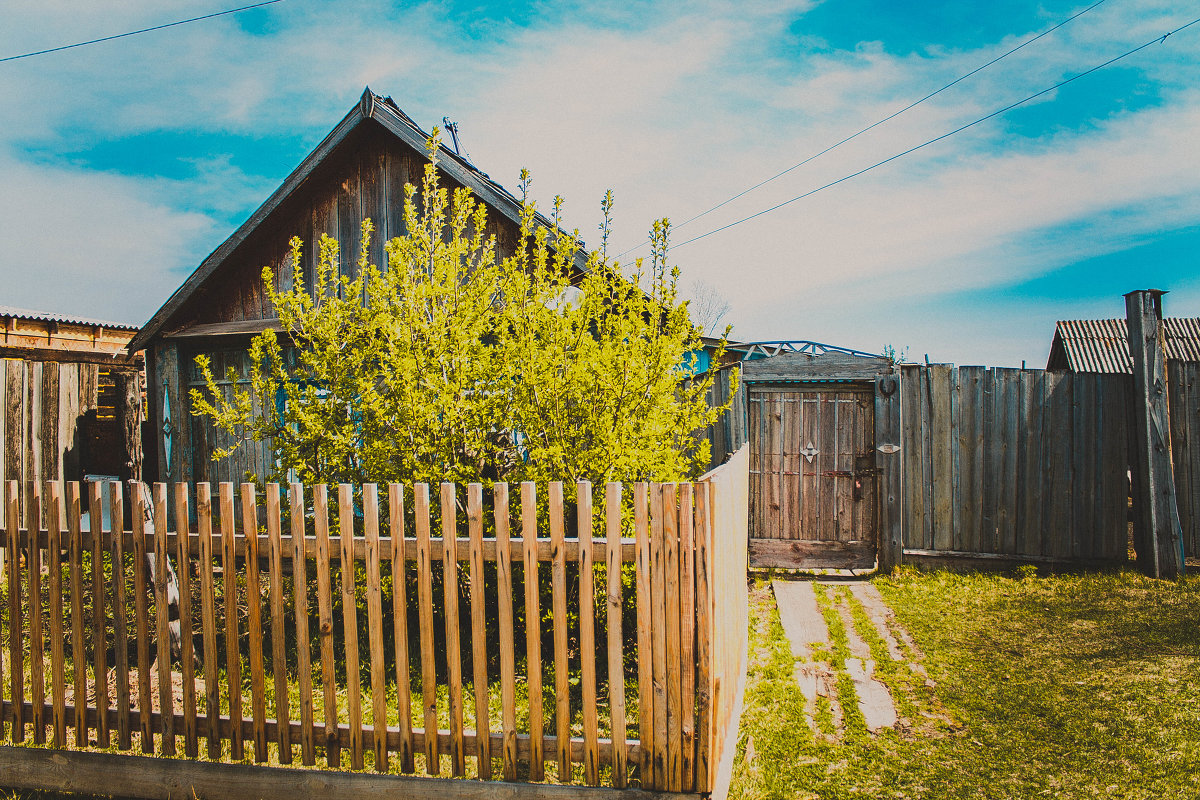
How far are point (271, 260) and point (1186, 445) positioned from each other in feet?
32.5

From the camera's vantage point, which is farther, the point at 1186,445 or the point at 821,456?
the point at 821,456

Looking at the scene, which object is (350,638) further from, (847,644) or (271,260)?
(271,260)

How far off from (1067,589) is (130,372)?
899 cm

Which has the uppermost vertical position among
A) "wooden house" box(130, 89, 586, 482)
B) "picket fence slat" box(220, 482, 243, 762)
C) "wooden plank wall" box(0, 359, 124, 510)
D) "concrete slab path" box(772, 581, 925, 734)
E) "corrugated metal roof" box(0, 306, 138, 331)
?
"corrugated metal roof" box(0, 306, 138, 331)

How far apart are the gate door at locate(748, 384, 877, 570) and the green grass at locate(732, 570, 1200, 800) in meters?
1.42

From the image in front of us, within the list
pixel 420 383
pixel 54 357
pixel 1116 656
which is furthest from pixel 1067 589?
pixel 54 357

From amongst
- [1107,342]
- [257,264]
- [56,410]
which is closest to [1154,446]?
[257,264]

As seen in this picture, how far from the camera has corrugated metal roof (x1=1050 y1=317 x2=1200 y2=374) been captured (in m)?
19.5

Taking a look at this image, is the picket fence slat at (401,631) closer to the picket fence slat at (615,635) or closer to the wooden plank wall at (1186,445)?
the picket fence slat at (615,635)

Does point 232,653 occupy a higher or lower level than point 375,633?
lower

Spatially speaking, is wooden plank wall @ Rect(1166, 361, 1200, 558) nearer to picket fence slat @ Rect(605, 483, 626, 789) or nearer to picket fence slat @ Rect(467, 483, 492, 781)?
picket fence slat @ Rect(605, 483, 626, 789)

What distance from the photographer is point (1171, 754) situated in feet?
11.0

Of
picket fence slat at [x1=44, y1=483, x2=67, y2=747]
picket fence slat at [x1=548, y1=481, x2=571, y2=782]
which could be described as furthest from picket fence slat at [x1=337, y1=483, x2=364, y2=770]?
picket fence slat at [x1=44, y1=483, x2=67, y2=747]

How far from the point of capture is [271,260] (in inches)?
311
